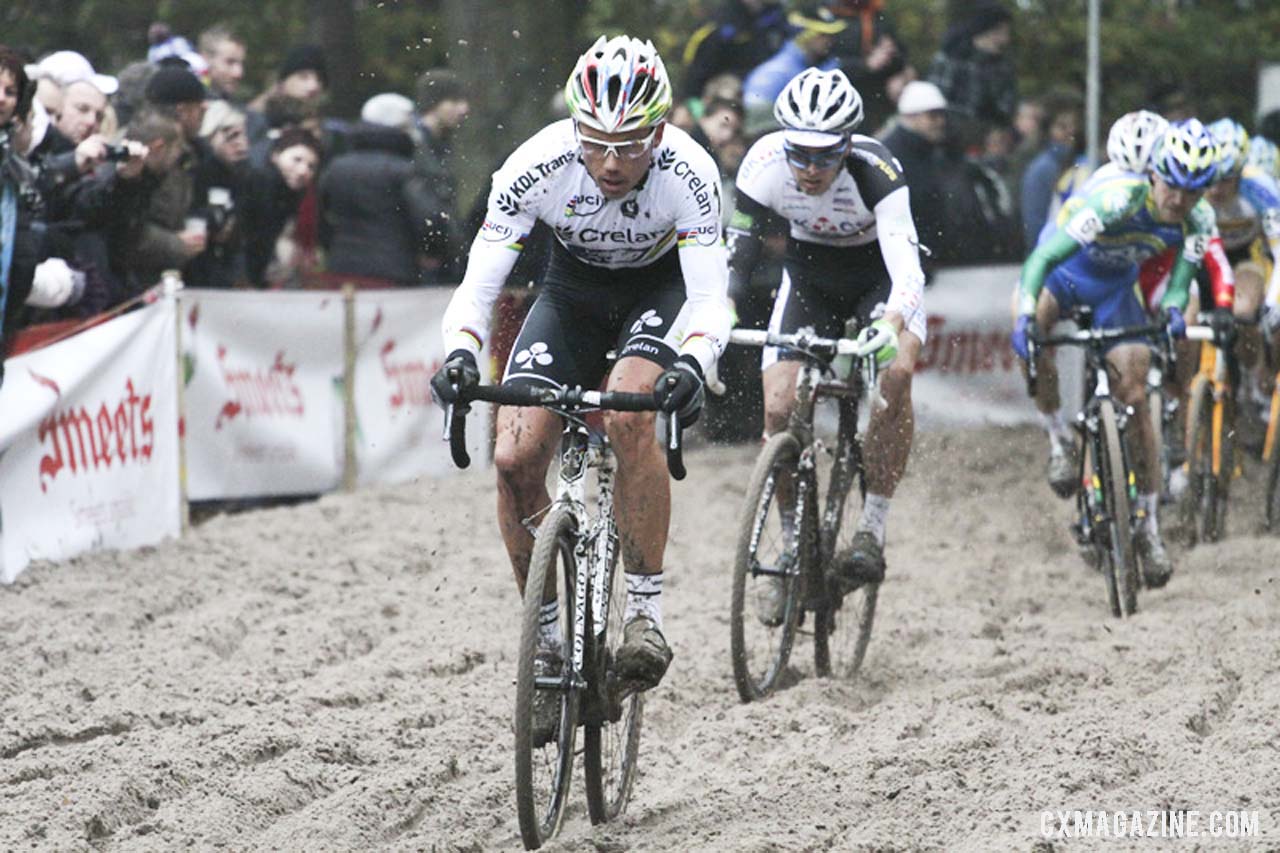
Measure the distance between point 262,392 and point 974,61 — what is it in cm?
687

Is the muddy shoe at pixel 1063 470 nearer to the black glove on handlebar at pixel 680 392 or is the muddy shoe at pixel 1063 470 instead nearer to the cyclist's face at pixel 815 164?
the cyclist's face at pixel 815 164

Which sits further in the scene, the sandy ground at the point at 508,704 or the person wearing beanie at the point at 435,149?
the person wearing beanie at the point at 435,149

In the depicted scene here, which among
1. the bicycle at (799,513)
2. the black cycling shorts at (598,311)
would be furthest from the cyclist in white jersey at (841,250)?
the black cycling shorts at (598,311)

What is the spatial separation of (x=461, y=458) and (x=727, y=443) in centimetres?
860

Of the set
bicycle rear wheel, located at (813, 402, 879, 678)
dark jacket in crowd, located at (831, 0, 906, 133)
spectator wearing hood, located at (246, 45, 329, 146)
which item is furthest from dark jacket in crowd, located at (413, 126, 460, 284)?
bicycle rear wheel, located at (813, 402, 879, 678)

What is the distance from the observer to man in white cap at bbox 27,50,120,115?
9922 millimetres

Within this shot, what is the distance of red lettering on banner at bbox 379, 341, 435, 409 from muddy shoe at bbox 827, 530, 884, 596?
511 cm

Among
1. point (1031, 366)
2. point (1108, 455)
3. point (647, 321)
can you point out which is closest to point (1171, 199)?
point (1031, 366)

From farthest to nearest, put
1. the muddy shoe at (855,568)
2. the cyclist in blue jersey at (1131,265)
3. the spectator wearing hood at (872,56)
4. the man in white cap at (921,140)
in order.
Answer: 1. the spectator wearing hood at (872,56)
2. the man in white cap at (921,140)
3. the cyclist in blue jersey at (1131,265)
4. the muddy shoe at (855,568)

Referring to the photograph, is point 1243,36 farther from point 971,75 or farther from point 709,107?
point 709,107

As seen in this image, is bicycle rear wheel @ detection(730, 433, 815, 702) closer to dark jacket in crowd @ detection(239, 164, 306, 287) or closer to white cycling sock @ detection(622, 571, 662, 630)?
white cycling sock @ detection(622, 571, 662, 630)

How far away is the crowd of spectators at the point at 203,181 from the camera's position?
30.3ft

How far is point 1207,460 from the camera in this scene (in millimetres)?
11039
